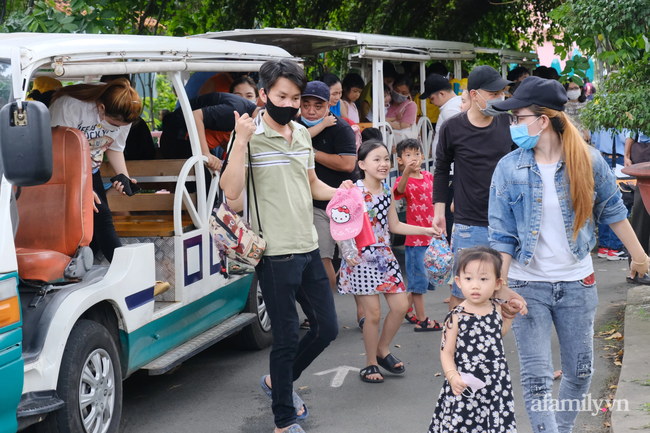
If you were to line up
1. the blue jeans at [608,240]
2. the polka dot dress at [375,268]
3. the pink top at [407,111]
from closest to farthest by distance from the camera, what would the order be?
the polka dot dress at [375,268], the blue jeans at [608,240], the pink top at [407,111]

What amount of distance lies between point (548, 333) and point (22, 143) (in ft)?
8.11

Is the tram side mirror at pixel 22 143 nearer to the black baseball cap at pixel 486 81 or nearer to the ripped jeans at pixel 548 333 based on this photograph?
the ripped jeans at pixel 548 333

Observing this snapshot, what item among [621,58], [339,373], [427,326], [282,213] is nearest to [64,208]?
[282,213]

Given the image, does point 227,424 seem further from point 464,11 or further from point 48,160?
point 464,11

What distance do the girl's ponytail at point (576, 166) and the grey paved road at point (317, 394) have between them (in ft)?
5.00

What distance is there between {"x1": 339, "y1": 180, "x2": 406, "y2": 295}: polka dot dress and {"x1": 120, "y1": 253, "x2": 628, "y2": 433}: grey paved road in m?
0.68

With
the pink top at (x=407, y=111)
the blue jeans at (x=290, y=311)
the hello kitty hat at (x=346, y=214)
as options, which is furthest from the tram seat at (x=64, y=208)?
the pink top at (x=407, y=111)

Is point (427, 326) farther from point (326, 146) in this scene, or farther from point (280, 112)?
point (280, 112)

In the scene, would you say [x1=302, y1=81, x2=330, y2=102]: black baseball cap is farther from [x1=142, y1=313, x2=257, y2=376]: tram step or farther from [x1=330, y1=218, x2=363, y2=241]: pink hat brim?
[x1=142, y1=313, x2=257, y2=376]: tram step

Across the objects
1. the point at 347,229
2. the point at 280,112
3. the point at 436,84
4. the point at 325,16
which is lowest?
the point at 347,229

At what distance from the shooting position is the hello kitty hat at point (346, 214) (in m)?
4.35

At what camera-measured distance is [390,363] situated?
519cm

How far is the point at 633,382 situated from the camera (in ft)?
14.7

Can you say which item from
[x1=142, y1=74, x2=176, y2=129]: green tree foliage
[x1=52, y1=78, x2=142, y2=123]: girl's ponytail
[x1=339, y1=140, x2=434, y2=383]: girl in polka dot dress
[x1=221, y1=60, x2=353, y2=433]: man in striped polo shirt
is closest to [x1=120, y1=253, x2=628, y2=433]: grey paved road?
[x1=339, y1=140, x2=434, y2=383]: girl in polka dot dress
